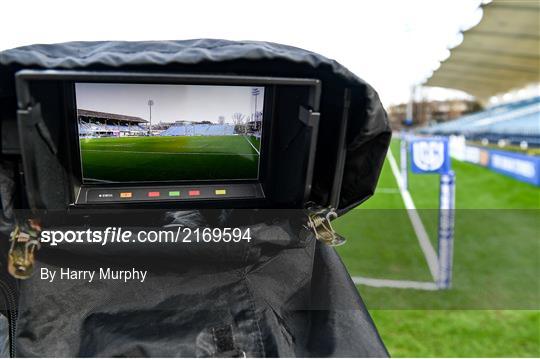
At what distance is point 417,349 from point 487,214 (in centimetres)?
548

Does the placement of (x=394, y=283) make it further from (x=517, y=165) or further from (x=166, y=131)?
(x=517, y=165)

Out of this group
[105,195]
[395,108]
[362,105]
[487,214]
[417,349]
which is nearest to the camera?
[362,105]


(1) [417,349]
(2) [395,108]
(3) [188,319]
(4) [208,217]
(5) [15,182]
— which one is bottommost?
(2) [395,108]

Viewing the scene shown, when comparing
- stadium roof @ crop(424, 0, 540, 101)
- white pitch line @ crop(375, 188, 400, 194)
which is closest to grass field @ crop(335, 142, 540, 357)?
white pitch line @ crop(375, 188, 400, 194)

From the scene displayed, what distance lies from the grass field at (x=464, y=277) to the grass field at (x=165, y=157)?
247 centimetres

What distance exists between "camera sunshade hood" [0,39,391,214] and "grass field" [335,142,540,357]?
235cm

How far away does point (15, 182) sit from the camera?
43.0 inches

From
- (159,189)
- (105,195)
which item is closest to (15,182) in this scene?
(105,195)

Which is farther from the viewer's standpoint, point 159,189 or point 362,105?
point 159,189

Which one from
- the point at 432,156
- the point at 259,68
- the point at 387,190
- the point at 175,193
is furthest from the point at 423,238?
the point at 259,68

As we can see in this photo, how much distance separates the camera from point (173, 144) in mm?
1123

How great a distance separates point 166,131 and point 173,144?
0.12ft

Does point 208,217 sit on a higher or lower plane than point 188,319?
higher

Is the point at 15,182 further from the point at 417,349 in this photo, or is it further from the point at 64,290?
the point at 417,349
